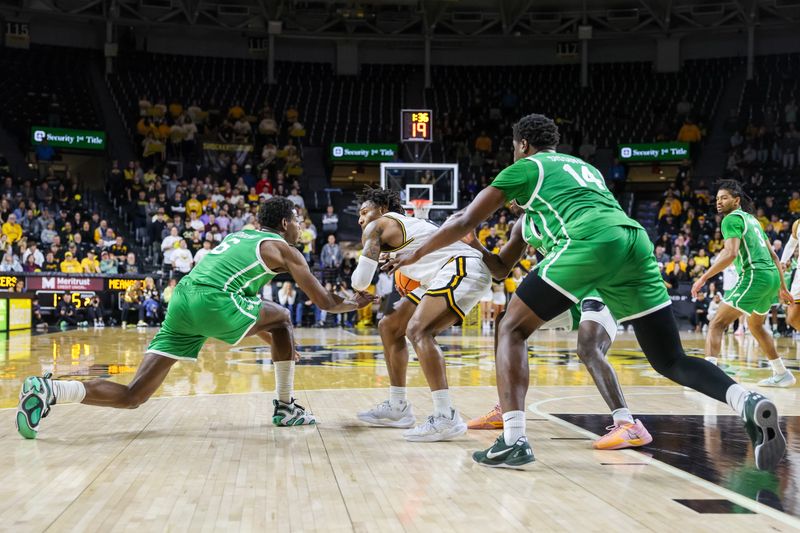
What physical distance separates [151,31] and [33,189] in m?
9.14

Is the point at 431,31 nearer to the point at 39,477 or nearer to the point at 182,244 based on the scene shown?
the point at 182,244

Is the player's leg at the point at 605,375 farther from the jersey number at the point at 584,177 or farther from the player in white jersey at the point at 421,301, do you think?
the jersey number at the point at 584,177

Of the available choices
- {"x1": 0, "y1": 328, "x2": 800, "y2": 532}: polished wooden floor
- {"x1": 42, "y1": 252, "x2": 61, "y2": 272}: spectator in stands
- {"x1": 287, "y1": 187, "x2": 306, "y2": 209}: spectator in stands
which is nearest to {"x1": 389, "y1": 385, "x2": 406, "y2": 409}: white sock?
{"x1": 0, "y1": 328, "x2": 800, "y2": 532}: polished wooden floor

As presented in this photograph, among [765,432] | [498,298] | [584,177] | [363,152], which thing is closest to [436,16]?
[363,152]

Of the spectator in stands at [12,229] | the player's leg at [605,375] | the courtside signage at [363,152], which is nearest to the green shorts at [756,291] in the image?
the player's leg at [605,375]

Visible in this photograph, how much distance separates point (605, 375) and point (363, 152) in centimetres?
2189

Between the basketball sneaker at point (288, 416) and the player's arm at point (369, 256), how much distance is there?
1.09 meters

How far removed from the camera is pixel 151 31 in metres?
28.4

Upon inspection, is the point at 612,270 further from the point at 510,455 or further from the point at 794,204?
the point at 794,204

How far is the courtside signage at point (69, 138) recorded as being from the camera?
2391cm

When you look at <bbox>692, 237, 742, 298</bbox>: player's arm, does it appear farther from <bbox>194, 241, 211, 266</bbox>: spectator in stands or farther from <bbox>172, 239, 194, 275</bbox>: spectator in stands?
<bbox>172, 239, 194, 275</bbox>: spectator in stands

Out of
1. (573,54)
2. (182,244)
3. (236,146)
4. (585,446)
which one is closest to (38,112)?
(236,146)

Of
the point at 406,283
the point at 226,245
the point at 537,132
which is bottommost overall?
the point at 406,283

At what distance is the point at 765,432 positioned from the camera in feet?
11.6
